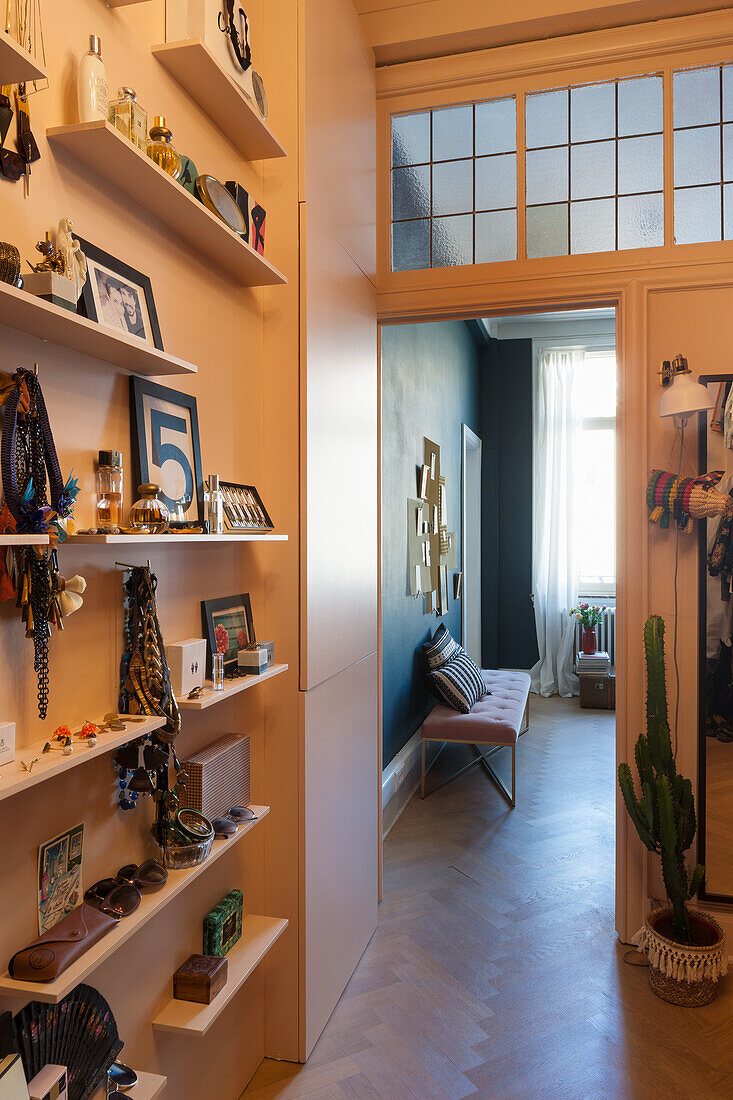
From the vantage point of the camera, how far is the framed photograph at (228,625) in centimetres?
182

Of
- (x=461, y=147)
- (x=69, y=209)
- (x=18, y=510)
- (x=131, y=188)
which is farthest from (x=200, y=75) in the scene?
(x=461, y=147)

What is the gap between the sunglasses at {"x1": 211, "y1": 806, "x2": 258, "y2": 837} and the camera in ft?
5.69

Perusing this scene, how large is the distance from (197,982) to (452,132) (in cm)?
310

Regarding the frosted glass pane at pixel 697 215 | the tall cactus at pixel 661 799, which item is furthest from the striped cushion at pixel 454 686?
the frosted glass pane at pixel 697 215

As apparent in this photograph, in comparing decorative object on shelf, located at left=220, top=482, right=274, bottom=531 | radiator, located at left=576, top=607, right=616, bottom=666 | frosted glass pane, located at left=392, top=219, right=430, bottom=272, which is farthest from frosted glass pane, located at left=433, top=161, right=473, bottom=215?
radiator, located at left=576, top=607, right=616, bottom=666

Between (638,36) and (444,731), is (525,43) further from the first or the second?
(444,731)

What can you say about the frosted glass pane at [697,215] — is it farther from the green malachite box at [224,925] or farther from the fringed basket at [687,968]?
the green malachite box at [224,925]

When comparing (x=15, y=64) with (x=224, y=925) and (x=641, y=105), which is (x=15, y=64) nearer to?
(x=224, y=925)

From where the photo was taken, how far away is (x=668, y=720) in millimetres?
2744

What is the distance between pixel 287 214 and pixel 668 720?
221 centimetres

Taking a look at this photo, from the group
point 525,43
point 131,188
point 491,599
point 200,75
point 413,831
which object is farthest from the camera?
point 491,599

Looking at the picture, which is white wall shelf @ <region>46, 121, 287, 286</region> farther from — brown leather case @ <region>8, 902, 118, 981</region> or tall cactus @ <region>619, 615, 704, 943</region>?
tall cactus @ <region>619, 615, 704, 943</region>

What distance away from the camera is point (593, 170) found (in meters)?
2.87

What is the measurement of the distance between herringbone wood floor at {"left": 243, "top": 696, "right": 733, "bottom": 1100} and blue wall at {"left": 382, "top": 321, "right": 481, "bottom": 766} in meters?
0.76
